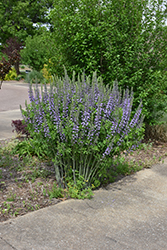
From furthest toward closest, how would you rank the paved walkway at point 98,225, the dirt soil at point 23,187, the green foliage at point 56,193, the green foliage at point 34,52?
the green foliage at point 34,52 < the green foliage at point 56,193 < the dirt soil at point 23,187 < the paved walkway at point 98,225

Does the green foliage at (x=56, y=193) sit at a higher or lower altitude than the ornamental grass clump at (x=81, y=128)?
lower

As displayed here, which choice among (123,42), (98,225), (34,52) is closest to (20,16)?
(34,52)

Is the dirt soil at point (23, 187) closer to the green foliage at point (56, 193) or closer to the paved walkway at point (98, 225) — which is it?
the green foliage at point (56, 193)

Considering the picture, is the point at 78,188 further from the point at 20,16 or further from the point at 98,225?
the point at 20,16

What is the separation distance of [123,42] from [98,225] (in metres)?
4.32

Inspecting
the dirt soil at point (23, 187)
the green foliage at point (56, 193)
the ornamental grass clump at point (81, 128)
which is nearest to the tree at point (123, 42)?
the dirt soil at point (23, 187)

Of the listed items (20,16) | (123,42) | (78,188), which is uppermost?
(20,16)

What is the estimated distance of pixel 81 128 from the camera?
11.7 ft

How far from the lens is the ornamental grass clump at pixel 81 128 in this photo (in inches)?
141

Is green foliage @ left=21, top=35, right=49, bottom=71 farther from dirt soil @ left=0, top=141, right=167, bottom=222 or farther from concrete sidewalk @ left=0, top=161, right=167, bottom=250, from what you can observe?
concrete sidewalk @ left=0, top=161, right=167, bottom=250

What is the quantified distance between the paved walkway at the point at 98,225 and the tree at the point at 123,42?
2.87 meters

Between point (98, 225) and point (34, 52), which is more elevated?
point (34, 52)

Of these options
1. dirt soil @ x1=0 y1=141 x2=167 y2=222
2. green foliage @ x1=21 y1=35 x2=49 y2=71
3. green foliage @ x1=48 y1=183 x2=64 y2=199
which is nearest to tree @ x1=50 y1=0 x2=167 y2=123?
dirt soil @ x1=0 y1=141 x2=167 y2=222

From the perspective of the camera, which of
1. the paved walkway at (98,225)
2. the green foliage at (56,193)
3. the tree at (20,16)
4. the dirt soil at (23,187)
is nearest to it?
the paved walkway at (98,225)
